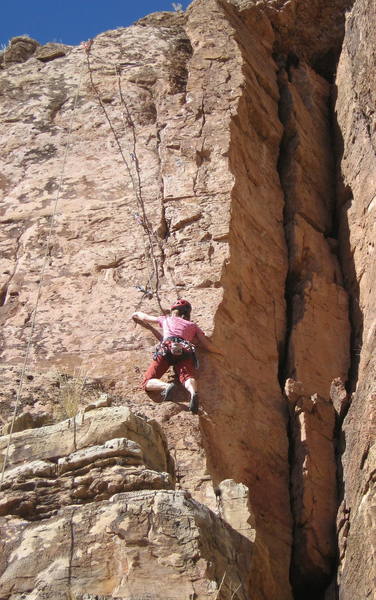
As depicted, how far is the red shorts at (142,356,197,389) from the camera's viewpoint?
9.44m

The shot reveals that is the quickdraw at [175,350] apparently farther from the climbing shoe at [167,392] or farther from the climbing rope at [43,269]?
the climbing rope at [43,269]

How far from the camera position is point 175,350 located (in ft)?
30.8

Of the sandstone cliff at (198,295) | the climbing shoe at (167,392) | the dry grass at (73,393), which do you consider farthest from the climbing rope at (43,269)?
the climbing shoe at (167,392)

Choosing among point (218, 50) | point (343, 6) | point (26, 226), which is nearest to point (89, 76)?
point (218, 50)

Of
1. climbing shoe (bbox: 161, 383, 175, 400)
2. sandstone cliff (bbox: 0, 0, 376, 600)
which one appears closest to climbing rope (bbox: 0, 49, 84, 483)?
sandstone cliff (bbox: 0, 0, 376, 600)

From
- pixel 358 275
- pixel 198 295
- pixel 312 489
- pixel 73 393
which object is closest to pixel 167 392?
pixel 73 393

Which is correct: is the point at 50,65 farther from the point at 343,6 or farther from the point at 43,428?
the point at 43,428

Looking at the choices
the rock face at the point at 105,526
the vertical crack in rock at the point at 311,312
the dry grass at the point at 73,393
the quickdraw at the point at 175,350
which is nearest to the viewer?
the rock face at the point at 105,526

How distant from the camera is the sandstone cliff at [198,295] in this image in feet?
22.7

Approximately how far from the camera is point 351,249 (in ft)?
38.2

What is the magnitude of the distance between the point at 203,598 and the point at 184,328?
12.4 ft

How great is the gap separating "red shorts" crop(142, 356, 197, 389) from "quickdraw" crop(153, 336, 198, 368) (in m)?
0.04

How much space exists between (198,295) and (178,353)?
1.07 meters

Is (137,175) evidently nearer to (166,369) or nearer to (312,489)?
(166,369)
